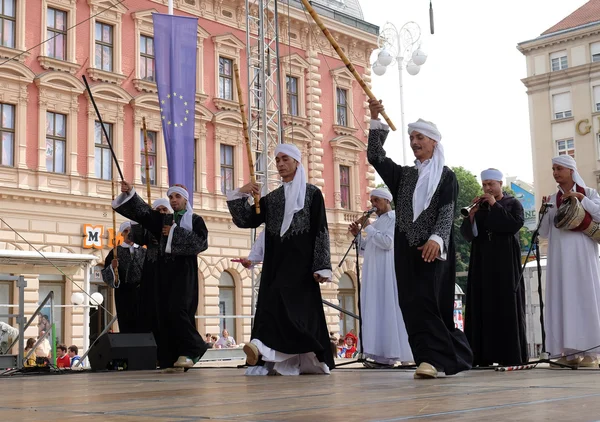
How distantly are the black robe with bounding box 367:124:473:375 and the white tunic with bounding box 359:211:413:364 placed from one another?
2702 mm

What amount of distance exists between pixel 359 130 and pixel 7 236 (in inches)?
537

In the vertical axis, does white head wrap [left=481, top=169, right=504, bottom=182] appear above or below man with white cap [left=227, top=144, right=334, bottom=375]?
above

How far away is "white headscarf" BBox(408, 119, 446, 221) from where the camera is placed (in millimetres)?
6242

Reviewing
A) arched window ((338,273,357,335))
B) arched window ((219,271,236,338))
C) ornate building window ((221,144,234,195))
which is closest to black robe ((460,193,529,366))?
arched window ((219,271,236,338))

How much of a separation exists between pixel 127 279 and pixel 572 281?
16.1ft

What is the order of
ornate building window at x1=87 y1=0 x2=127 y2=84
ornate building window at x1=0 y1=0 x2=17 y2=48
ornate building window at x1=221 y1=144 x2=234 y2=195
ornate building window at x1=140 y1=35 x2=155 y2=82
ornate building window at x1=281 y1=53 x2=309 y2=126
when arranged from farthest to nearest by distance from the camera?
→ ornate building window at x1=281 y1=53 x2=309 y2=126
ornate building window at x1=221 y1=144 x2=234 y2=195
ornate building window at x1=140 y1=35 x2=155 y2=82
ornate building window at x1=87 y1=0 x2=127 y2=84
ornate building window at x1=0 y1=0 x2=17 y2=48

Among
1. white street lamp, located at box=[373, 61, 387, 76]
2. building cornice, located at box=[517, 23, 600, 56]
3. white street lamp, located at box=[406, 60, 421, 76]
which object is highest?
building cornice, located at box=[517, 23, 600, 56]

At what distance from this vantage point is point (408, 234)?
6.21 metres

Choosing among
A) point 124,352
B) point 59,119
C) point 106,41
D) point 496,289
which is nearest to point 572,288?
point 496,289

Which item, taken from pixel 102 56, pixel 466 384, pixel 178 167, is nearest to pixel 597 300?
pixel 466 384

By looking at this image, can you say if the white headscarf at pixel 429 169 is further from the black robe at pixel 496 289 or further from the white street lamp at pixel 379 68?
the white street lamp at pixel 379 68

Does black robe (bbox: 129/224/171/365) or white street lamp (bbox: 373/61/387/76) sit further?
white street lamp (bbox: 373/61/387/76)

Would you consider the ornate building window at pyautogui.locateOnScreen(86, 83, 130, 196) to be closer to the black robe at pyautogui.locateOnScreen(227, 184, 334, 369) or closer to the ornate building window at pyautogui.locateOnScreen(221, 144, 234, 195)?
the ornate building window at pyautogui.locateOnScreen(221, 144, 234, 195)

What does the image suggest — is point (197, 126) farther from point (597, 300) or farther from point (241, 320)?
point (597, 300)
